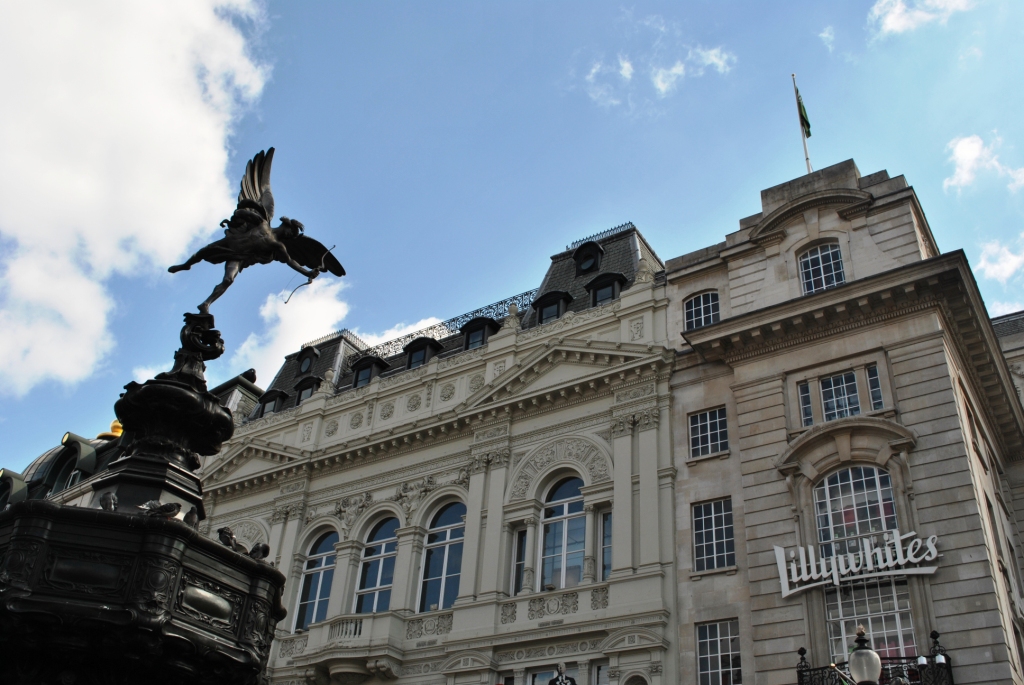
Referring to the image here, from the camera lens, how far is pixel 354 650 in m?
27.5

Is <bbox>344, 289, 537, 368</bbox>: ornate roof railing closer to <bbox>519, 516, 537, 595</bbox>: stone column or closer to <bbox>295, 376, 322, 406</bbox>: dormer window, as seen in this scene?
<bbox>295, 376, 322, 406</bbox>: dormer window

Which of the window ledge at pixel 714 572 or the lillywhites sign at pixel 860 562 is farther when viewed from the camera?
the window ledge at pixel 714 572

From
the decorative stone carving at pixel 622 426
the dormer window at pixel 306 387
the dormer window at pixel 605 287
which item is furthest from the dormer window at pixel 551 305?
the dormer window at pixel 306 387

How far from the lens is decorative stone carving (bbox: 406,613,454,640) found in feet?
90.8

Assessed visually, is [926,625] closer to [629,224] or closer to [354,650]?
[354,650]

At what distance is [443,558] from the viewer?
29859 millimetres

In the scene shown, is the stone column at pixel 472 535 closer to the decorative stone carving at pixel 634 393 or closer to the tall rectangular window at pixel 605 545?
the tall rectangular window at pixel 605 545

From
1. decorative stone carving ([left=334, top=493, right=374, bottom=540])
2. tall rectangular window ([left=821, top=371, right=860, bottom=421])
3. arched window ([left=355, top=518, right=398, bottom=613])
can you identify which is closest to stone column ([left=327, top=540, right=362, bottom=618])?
arched window ([left=355, top=518, right=398, bottom=613])

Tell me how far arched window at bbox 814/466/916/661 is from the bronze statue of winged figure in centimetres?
1431

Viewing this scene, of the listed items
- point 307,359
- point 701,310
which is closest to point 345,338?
point 307,359

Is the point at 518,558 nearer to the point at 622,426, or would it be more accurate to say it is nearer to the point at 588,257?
the point at 622,426

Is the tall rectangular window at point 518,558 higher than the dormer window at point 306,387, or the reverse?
the dormer window at point 306,387

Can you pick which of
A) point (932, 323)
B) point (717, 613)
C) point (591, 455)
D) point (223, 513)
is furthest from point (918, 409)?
point (223, 513)

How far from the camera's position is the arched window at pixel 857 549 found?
2011 centimetres
